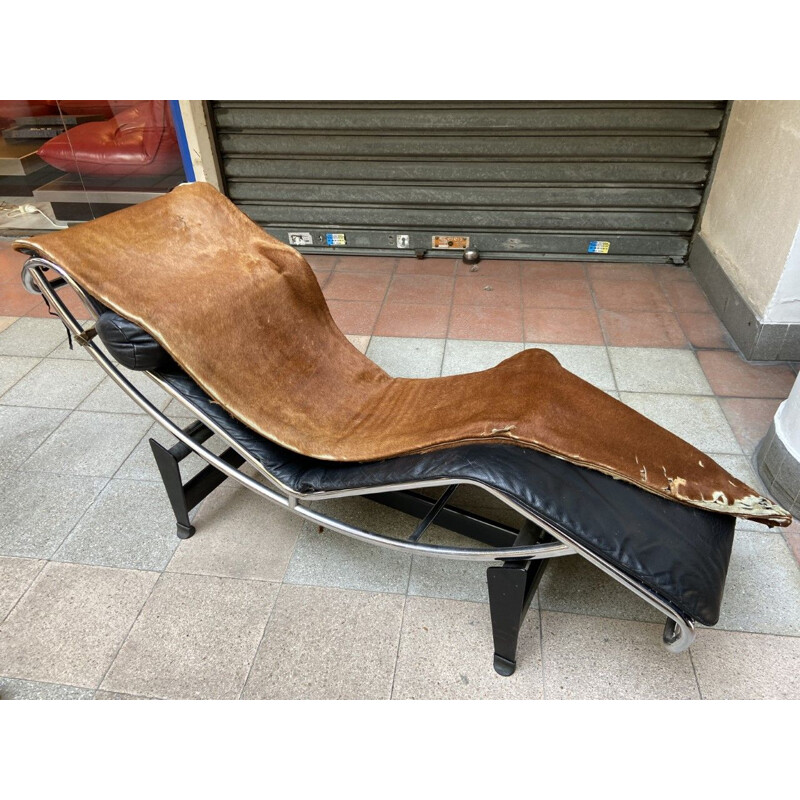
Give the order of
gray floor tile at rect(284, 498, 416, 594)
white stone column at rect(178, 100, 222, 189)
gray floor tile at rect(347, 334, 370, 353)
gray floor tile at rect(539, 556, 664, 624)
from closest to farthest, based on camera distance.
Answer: gray floor tile at rect(539, 556, 664, 624)
gray floor tile at rect(284, 498, 416, 594)
gray floor tile at rect(347, 334, 370, 353)
white stone column at rect(178, 100, 222, 189)

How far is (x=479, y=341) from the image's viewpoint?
3.56 metres

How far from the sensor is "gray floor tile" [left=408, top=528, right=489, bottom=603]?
2129mm

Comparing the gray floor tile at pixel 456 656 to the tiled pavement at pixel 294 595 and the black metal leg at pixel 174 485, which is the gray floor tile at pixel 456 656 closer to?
the tiled pavement at pixel 294 595

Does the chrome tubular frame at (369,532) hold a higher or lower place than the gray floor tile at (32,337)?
higher

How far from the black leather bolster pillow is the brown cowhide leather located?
32 millimetres

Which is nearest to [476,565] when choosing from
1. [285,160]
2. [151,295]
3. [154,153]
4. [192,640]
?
[192,640]

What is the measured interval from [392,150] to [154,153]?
6.10 ft

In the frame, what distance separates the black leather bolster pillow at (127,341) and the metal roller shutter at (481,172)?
9.71 ft

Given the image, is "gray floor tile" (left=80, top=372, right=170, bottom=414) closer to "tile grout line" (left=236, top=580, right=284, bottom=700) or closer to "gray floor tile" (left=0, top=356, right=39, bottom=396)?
"gray floor tile" (left=0, top=356, right=39, bottom=396)

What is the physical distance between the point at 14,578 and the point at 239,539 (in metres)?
0.80

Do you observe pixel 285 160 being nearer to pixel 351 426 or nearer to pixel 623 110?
pixel 623 110

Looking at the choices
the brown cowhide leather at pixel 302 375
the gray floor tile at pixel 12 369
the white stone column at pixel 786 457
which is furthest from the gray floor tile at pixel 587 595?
the gray floor tile at pixel 12 369

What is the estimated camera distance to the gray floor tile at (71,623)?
192 cm

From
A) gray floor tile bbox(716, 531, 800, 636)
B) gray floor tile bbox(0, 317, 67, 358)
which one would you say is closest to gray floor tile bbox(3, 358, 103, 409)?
gray floor tile bbox(0, 317, 67, 358)
